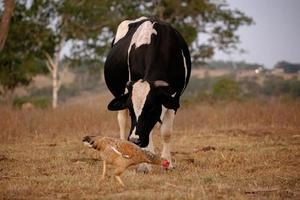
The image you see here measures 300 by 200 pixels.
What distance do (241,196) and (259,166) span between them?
2607 mm

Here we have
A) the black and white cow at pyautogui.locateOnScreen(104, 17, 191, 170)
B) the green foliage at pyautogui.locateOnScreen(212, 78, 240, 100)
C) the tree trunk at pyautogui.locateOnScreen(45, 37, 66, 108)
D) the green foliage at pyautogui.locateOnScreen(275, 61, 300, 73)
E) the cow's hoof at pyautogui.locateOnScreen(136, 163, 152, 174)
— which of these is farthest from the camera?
the green foliage at pyautogui.locateOnScreen(275, 61, 300, 73)

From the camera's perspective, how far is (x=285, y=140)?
13.9 m

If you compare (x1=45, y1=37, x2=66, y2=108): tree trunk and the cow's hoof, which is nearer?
the cow's hoof

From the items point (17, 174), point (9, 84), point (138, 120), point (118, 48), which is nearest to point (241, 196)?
point (138, 120)

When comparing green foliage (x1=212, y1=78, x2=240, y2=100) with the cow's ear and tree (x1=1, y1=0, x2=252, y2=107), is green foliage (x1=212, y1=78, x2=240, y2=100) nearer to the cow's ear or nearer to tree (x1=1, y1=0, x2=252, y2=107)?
tree (x1=1, y1=0, x2=252, y2=107)

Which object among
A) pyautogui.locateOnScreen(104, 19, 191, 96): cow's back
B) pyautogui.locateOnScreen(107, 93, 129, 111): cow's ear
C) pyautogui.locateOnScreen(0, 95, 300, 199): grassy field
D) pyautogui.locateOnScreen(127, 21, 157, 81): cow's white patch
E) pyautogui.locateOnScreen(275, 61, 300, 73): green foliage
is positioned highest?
pyautogui.locateOnScreen(127, 21, 157, 81): cow's white patch

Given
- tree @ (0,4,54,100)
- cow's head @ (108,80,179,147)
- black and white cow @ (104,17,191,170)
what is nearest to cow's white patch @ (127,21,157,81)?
black and white cow @ (104,17,191,170)

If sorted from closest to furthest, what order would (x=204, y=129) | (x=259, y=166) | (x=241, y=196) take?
(x=241, y=196) < (x=259, y=166) < (x=204, y=129)

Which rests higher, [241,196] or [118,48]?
[118,48]

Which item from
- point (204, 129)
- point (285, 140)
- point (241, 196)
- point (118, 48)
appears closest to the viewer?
point (241, 196)

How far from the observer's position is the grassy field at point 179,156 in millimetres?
7602

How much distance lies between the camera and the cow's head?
8.95 meters

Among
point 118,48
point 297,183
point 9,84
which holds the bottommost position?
point 9,84

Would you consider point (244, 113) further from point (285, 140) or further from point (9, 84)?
point (9, 84)
